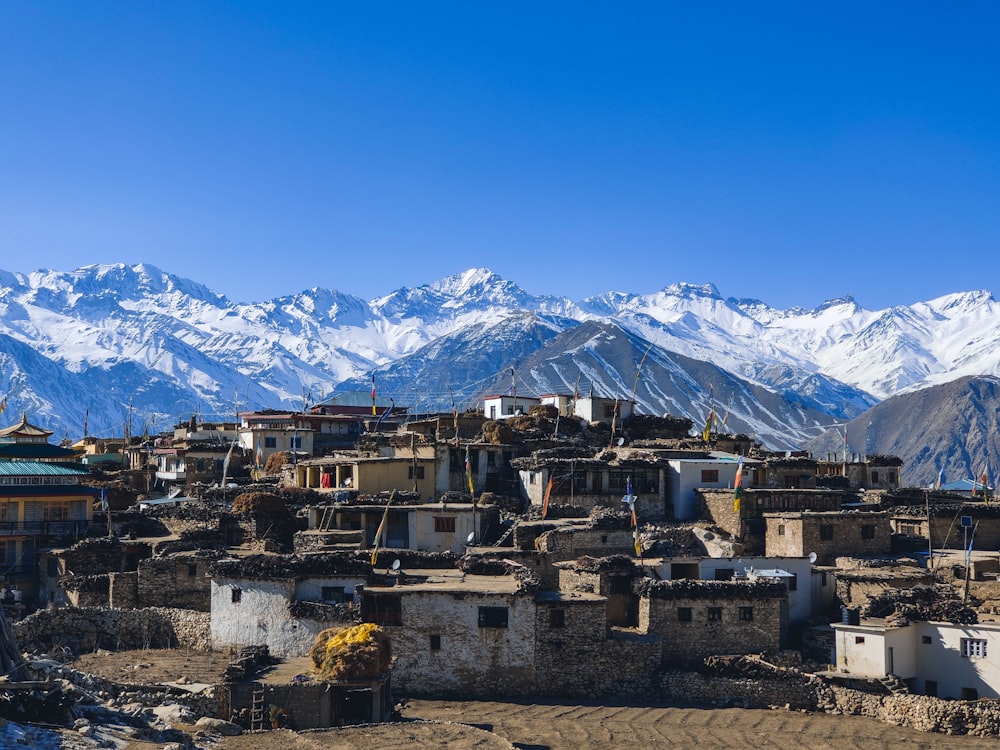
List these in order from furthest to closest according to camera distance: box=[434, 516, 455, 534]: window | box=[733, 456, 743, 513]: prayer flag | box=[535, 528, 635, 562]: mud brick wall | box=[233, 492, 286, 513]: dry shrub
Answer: box=[233, 492, 286, 513]: dry shrub, box=[733, 456, 743, 513]: prayer flag, box=[434, 516, 455, 534]: window, box=[535, 528, 635, 562]: mud brick wall

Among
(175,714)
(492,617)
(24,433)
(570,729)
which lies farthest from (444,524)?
(24,433)

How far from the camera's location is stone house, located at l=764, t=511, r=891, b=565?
2084 inches

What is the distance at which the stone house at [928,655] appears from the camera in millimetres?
41406

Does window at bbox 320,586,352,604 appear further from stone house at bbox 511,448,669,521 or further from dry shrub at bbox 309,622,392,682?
stone house at bbox 511,448,669,521

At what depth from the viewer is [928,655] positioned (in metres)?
42.8

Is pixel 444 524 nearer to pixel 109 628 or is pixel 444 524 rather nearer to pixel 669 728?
pixel 109 628

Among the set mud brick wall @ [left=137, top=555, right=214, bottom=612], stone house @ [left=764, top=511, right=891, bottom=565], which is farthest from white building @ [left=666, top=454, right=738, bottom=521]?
mud brick wall @ [left=137, top=555, right=214, bottom=612]

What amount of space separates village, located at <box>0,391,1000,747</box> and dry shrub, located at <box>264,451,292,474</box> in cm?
972

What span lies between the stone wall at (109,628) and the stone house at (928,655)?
2368cm

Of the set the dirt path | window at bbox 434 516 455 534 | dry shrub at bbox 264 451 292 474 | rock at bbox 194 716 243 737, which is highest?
dry shrub at bbox 264 451 292 474

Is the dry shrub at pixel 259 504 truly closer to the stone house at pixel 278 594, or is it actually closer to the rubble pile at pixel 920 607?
the stone house at pixel 278 594

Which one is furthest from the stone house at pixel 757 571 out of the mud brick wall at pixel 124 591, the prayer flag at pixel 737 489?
the mud brick wall at pixel 124 591

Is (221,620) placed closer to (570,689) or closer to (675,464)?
(570,689)

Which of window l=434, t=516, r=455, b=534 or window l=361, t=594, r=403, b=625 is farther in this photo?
window l=434, t=516, r=455, b=534
